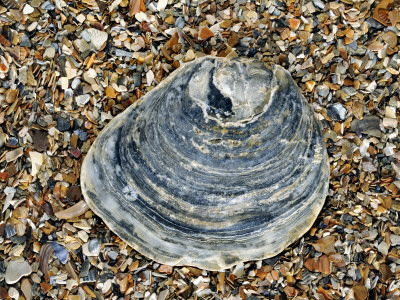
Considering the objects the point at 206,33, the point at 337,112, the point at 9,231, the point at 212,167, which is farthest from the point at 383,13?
the point at 9,231

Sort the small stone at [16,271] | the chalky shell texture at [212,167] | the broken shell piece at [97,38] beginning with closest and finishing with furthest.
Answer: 1. the chalky shell texture at [212,167]
2. the small stone at [16,271]
3. the broken shell piece at [97,38]

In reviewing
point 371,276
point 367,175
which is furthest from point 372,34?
point 371,276

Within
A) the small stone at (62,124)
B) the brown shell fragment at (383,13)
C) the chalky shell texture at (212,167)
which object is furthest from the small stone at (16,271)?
the brown shell fragment at (383,13)

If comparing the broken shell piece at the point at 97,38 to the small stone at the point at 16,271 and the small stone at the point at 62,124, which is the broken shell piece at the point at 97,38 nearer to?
the small stone at the point at 62,124

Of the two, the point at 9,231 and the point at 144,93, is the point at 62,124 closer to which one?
the point at 144,93

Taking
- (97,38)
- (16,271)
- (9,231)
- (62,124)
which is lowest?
(16,271)

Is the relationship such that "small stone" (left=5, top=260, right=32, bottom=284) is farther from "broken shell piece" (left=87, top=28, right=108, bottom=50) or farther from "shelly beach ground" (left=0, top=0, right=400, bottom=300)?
"broken shell piece" (left=87, top=28, right=108, bottom=50)
